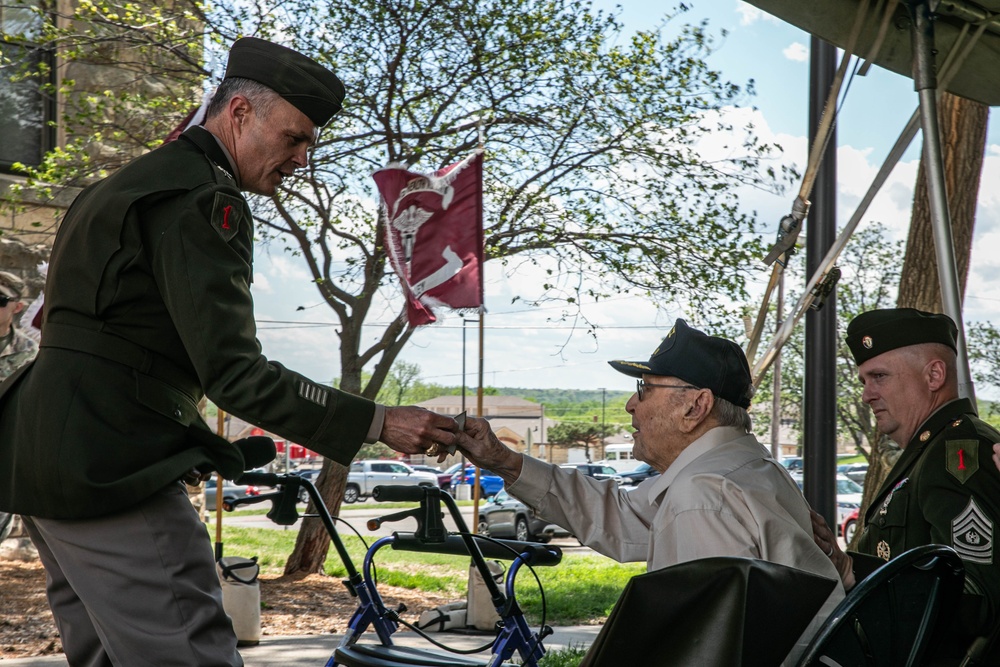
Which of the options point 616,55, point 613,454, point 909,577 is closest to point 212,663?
point 909,577

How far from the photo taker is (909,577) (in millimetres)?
1847

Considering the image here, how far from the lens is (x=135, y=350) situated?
2.19 metres

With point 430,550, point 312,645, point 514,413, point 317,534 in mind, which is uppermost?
point 430,550

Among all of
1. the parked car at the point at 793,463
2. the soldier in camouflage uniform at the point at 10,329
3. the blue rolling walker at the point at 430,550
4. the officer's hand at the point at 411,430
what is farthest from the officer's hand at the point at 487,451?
the parked car at the point at 793,463

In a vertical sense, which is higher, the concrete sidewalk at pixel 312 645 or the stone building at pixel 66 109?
the stone building at pixel 66 109

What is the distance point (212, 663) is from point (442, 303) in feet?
23.4

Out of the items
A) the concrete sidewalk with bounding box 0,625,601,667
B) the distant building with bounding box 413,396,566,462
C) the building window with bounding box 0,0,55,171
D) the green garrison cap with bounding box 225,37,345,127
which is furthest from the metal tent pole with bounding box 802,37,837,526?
the distant building with bounding box 413,396,566,462

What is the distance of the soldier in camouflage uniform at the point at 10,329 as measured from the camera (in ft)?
19.8

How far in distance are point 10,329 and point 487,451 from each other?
4.45 metres

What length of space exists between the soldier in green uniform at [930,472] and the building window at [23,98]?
10.1 m

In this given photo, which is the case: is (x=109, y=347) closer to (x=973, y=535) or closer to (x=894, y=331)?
(x=973, y=535)

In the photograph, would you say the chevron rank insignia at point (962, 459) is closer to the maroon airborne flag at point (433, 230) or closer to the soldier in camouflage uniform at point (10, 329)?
the soldier in camouflage uniform at point (10, 329)

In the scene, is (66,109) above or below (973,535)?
above

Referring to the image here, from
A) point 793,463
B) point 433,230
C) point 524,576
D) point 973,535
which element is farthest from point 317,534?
point 793,463
